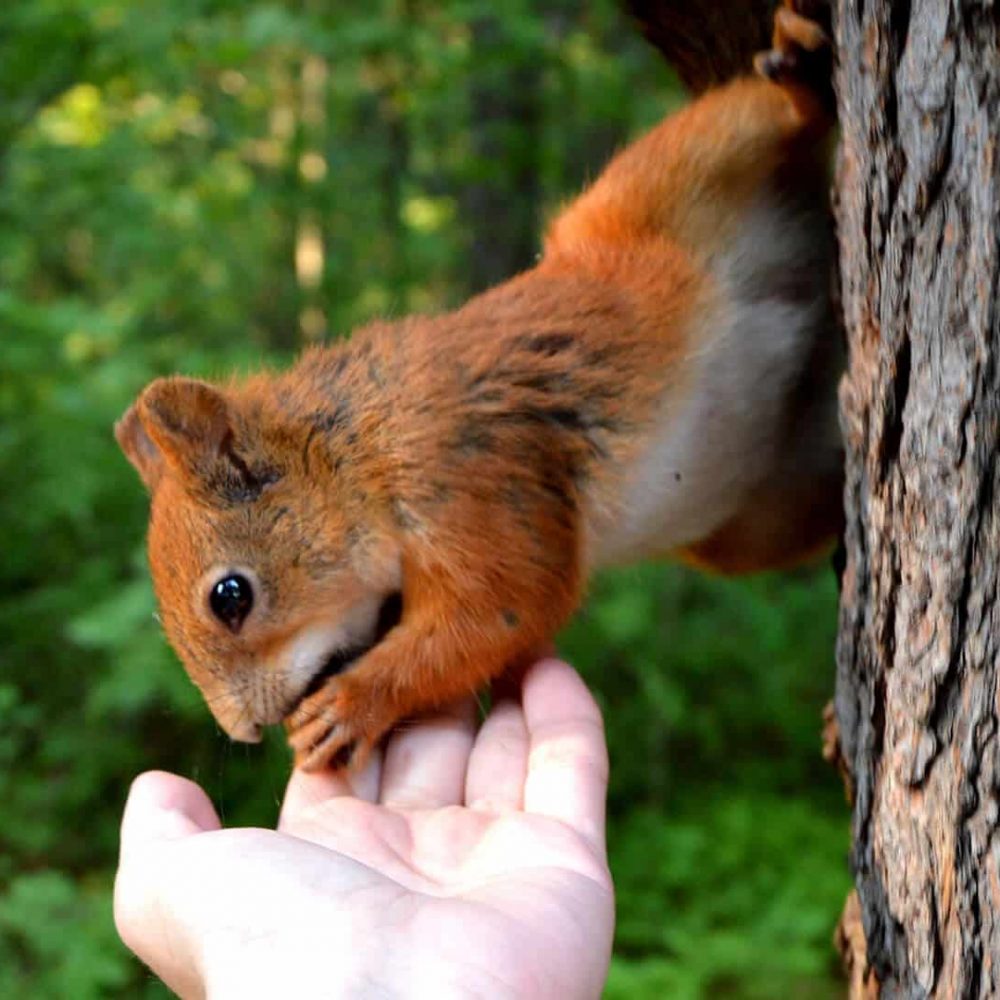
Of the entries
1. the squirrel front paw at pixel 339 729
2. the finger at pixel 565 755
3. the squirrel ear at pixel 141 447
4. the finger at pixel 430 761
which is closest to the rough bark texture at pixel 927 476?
the finger at pixel 565 755

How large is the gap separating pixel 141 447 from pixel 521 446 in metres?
0.71

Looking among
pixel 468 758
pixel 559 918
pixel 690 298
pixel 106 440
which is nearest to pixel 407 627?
pixel 468 758

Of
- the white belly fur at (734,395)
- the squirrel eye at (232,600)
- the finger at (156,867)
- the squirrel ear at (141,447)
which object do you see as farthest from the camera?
the squirrel ear at (141,447)

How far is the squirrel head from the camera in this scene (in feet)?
6.07

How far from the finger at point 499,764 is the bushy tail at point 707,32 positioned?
1220 mm

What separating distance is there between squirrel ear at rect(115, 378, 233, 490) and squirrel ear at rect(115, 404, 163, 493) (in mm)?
→ 139

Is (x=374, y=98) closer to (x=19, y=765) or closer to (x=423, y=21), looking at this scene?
(x=423, y=21)

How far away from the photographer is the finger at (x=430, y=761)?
1.79 metres

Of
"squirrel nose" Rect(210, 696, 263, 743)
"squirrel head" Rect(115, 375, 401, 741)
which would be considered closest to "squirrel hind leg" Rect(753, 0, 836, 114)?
"squirrel head" Rect(115, 375, 401, 741)

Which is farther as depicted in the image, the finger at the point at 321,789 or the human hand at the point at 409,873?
the finger at the point at 321,789

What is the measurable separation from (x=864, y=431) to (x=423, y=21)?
3603 mm

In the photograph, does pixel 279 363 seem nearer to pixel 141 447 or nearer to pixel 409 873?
pixel 141 447

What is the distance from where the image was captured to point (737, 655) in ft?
15.8

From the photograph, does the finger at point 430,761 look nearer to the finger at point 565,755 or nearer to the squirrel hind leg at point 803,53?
the finger at point 565,755
